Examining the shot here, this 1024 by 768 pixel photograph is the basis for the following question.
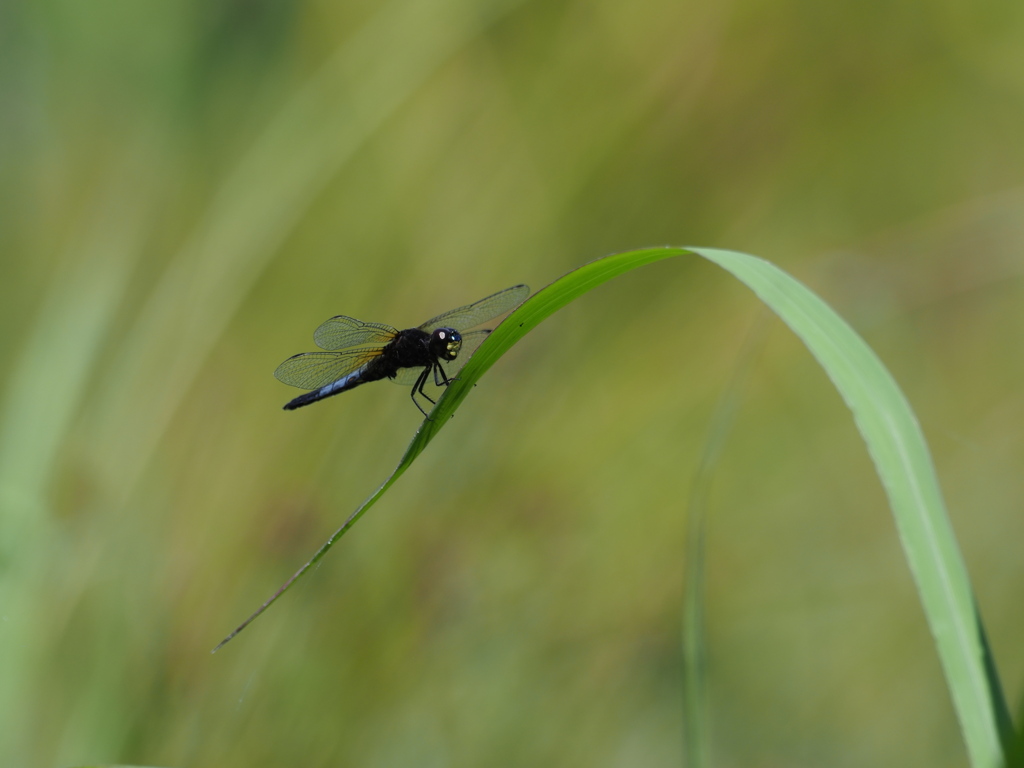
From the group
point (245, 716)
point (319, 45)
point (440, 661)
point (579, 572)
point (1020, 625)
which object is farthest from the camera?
point (319, 45)

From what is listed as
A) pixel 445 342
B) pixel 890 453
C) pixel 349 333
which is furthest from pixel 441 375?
pixel 890 453

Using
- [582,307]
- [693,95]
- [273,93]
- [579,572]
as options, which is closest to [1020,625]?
[579,572]

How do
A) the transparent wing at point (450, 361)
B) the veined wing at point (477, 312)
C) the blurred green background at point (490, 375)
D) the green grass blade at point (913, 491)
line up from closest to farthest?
the green grass blade at point (913, 491) → the blurred green background at point (490, 375) → the veined wing at point (477, 312) → the transparent wing at point (450, 361)

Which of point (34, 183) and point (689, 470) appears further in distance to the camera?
point (34, 183)

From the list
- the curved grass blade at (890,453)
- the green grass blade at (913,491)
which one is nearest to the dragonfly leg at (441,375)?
the curved grass blade at (890,453)

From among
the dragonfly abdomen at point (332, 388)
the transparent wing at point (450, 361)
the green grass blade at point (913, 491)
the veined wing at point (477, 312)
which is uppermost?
the veined wing at point (477, 312)

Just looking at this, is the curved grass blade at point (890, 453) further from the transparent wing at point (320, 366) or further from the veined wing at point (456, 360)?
the veined wing at point (456, 360)

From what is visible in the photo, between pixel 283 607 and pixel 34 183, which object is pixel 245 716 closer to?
pixel 283 607

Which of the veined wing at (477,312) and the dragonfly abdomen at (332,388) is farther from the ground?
the veined wing at (477,312)
